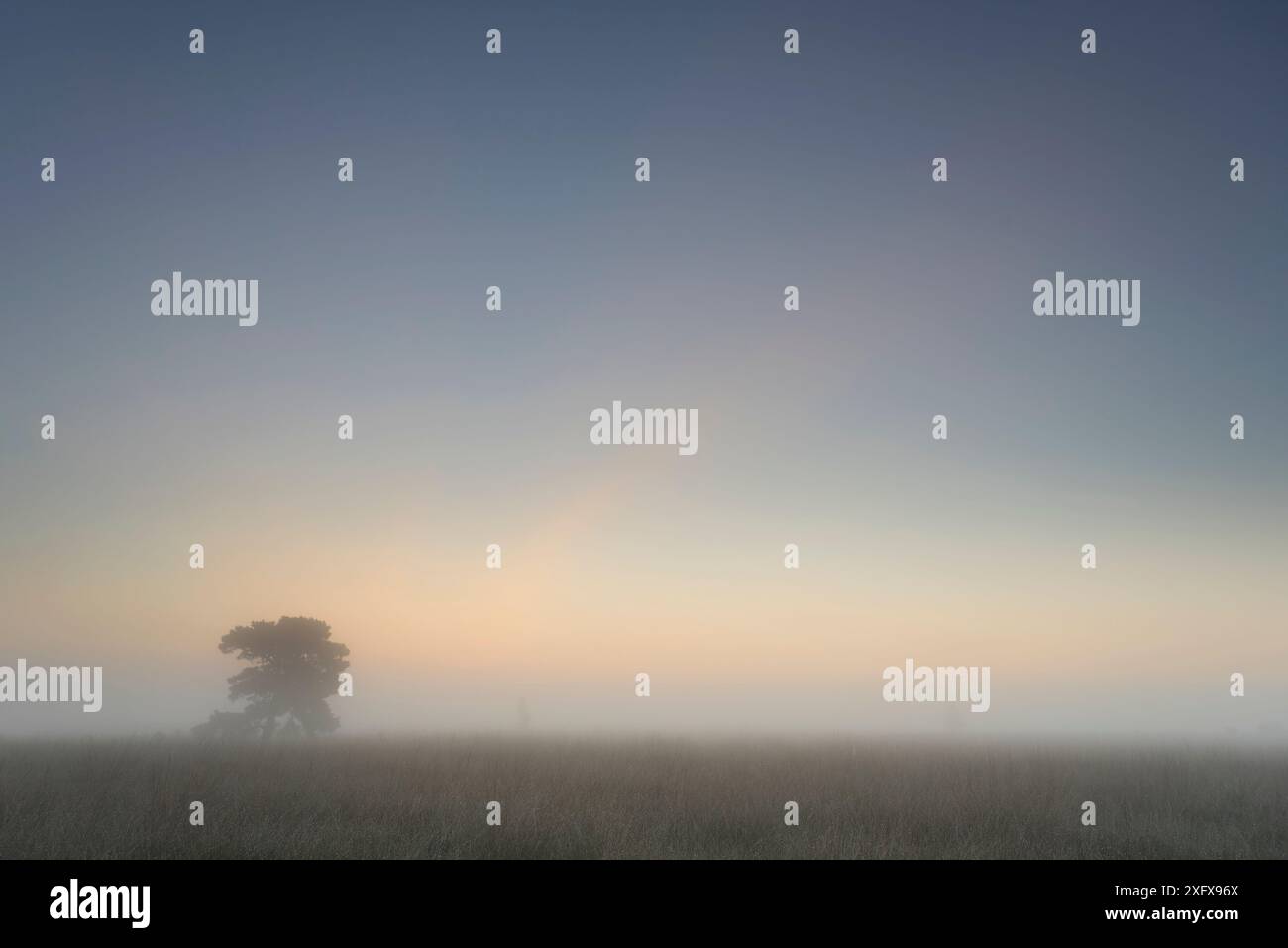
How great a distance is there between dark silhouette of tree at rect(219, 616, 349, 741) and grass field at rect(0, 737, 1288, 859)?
649 inches

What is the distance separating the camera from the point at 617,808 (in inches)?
A: 520

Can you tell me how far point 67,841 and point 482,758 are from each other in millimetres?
9758

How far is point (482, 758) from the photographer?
19.7 meters

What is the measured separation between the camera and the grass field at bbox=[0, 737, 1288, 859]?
11.0 m

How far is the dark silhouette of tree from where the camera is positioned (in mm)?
35594

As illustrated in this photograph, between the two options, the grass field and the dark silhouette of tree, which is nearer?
the grass field

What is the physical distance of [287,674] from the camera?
120 feet

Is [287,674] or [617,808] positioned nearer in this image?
[617,808]

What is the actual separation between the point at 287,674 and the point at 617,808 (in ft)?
91.9

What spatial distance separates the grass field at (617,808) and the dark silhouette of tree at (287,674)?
16.5 m

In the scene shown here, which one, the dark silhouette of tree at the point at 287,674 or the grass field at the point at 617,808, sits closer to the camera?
the grass field at the point at 617,808

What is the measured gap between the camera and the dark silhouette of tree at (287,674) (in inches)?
1401
